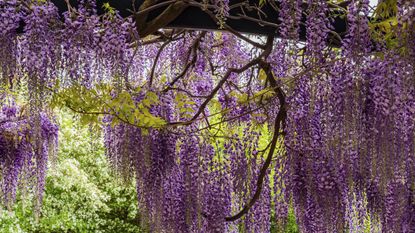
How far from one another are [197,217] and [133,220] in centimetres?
700

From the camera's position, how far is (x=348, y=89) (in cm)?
367

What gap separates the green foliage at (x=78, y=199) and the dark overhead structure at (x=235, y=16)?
5561 millimetres

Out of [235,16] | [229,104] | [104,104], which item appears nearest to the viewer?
[235,16]

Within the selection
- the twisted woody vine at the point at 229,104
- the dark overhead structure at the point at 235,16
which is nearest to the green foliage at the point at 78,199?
the twisted woody vine at the point at 229,104

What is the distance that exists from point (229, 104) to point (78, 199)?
5.99 m

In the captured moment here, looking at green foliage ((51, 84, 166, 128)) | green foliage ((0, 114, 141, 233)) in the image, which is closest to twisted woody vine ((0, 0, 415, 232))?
green foliage ((51, 84, 166, 128))

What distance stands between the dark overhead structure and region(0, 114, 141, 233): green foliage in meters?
5.56

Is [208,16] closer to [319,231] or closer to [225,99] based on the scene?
[225,99]

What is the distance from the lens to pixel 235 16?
392cm

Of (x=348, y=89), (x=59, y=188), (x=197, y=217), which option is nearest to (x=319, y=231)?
(x=197, y=217)

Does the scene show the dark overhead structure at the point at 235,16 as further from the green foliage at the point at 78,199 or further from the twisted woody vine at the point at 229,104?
the green foliage at the point at 78,199

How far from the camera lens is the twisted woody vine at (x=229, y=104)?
11.7 ft

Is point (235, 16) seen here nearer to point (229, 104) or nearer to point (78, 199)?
point (229, 104)

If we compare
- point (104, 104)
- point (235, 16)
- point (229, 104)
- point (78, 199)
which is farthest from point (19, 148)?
point (78, 199)
